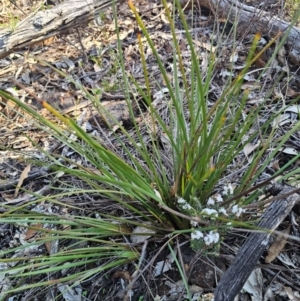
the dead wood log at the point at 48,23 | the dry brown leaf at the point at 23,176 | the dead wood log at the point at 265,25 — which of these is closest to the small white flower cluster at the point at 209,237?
the dry brown leaf at the point at 23,176

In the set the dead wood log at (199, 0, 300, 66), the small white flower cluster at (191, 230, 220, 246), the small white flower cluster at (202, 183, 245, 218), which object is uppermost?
the small white flower cluster at (202, 183, 245, 218)

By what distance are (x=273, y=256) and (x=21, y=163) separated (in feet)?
4.26

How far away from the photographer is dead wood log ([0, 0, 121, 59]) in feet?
8.18

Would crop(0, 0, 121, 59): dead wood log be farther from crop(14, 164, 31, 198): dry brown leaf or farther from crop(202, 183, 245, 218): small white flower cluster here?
crop(202, 183, 245, 218): small white flower cluster

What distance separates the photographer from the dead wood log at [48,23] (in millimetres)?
2492

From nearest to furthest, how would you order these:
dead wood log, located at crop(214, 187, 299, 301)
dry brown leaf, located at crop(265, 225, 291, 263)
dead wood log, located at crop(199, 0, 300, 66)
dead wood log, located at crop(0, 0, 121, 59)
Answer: dead wood log, located at crop(214, 187, 299, 301) → dry brown leaf, located at crop(265, 225, 291, 263) → dead wood log, located at crop(199, 0, 300, 66) → dead wood log, located at crop(0, 0, 121, 59)

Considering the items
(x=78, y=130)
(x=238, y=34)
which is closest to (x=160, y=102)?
(x=238, y=34)

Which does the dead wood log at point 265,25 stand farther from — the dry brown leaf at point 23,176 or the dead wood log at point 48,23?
the dry brown leaf at point 23,176

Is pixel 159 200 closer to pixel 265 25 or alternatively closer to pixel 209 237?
pixel 209 237

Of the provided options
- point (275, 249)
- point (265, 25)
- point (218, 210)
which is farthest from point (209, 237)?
point (265, 25)

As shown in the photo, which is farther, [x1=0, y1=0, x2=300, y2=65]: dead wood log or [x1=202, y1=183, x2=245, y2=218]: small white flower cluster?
[x1=0, y1=0, x2=300, y2=65]: dead wood log

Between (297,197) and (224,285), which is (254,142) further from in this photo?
(224,285)

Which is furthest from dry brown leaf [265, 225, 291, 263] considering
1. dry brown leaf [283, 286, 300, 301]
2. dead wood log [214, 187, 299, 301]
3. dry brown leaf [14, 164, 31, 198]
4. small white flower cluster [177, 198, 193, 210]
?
dry brown leaf [14, 164, 31, 198]

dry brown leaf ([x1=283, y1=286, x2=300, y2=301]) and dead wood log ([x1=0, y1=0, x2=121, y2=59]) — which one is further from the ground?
dead wood log ([x1=0, y1=0, x2=121, y2=59])
